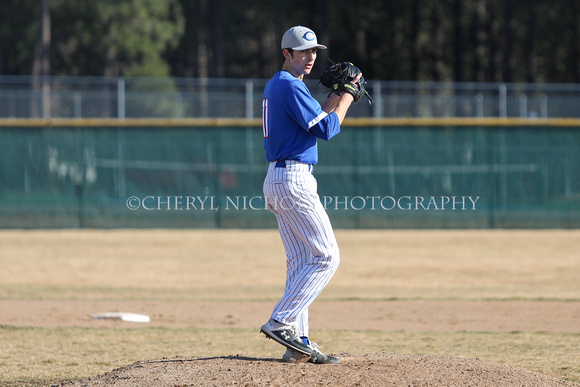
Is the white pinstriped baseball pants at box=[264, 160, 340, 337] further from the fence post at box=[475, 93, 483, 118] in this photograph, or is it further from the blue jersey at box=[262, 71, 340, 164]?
the fence post at box=[475, 93, 483, 118]

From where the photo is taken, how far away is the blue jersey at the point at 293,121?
4035 mm

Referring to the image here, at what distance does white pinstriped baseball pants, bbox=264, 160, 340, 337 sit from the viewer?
4.09 m

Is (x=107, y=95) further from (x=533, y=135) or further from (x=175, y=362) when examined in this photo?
(x=175, y=362)

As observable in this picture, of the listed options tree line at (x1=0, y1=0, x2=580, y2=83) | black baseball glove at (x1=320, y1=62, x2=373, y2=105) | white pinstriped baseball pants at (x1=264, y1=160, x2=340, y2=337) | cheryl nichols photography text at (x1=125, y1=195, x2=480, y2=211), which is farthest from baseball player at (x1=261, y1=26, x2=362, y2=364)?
tree line at (x1=0, y1=0, x2=580, y2=83)

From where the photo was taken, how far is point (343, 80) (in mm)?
4297

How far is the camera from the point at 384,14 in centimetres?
3822

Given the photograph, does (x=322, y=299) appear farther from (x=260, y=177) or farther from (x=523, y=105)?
(x=523, y=105)

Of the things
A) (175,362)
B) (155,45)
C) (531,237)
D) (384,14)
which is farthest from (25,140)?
(384,14)

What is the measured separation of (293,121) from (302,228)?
58 centimetres

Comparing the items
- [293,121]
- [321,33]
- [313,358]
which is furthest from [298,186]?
[321,33]

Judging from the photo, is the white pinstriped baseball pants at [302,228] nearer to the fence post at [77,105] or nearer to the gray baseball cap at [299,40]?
the gray baseball cap at [299,40]

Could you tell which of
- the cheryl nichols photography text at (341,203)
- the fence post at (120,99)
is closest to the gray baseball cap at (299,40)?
the cheryl nichols photography text at (341,203)

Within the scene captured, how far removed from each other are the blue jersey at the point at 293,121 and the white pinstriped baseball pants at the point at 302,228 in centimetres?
8

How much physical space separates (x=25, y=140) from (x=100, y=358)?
1168 cm
